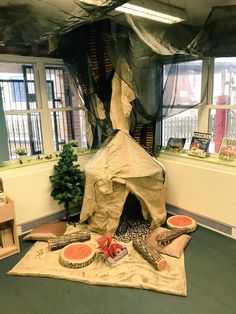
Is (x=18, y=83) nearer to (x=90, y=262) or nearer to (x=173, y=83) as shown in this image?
(x=173, y=83)

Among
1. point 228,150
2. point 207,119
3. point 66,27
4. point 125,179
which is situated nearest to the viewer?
point 66,27

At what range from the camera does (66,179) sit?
2.91 metres

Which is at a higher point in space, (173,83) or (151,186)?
(173,83)

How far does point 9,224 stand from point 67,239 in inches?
23.5

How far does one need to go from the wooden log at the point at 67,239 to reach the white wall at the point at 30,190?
485mm

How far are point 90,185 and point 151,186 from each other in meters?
0.66

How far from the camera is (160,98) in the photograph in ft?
9.41

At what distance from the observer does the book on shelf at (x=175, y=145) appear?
3244 millimetres

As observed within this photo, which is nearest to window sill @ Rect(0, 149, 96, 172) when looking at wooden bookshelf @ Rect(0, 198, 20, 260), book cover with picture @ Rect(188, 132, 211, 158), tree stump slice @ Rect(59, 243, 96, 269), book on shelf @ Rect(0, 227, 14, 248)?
wooden bookshelf @ Rect(0, 198, 20, 260)

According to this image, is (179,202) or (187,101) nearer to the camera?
(187,101)

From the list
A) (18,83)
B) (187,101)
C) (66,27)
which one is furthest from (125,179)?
(18,83)

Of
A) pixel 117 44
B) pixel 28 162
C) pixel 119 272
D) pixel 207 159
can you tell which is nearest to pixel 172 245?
pixel 119 272

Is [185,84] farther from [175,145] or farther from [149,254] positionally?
[149,254]

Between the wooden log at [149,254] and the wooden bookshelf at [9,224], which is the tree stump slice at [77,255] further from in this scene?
the wooden bookshelf at [9,224]
